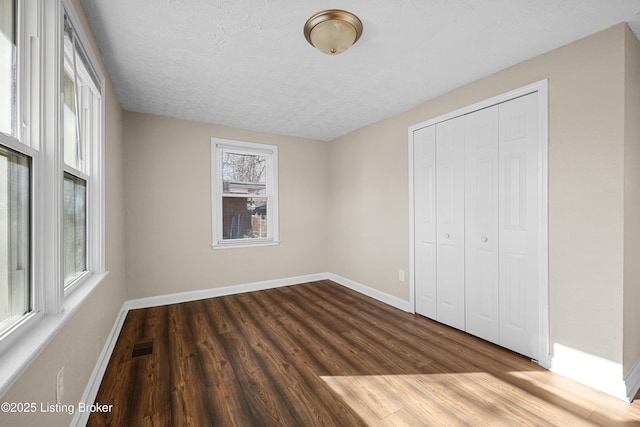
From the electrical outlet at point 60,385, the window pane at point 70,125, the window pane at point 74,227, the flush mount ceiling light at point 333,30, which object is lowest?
the electrical outlet at point 60,385

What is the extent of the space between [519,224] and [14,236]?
10.5 ft

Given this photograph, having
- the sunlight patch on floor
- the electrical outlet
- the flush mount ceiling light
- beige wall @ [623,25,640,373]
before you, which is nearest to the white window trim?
the electrical outlet

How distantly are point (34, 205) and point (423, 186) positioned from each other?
10.5ft

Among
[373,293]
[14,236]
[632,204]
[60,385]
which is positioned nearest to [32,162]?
[14,236]

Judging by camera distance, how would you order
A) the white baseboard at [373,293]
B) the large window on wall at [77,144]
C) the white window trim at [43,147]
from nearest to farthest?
the white window trim at [43,147] < the large window on wall at [77,144] < the white baseboard at [373,293]

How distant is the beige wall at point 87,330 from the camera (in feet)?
3.51

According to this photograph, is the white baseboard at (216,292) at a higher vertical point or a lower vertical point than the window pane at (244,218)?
lower

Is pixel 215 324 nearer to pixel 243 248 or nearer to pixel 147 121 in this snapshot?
pixel 243 248

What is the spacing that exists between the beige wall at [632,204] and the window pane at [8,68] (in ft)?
11.0

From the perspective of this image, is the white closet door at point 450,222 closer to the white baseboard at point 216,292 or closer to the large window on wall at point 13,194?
the white baseboard at point 216,292

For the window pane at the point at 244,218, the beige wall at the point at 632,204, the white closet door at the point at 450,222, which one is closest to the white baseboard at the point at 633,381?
the beige wall at the point at 632,204

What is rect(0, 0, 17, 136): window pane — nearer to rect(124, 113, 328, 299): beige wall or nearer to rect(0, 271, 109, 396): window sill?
rect(0, 271, 109, 396): window sill

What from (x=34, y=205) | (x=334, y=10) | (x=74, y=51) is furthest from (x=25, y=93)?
(x=334, y=10)

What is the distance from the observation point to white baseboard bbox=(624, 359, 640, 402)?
1887 millimetres
